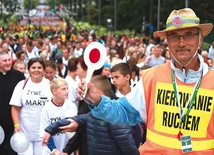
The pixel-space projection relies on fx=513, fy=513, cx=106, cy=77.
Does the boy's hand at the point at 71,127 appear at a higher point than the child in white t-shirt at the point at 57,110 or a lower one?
higher

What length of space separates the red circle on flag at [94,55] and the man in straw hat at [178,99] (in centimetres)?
21

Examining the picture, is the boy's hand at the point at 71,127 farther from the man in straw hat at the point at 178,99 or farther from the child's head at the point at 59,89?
the child's head at the point at 59,89

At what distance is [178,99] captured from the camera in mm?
3781

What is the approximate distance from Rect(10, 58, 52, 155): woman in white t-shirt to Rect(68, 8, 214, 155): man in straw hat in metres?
3.99

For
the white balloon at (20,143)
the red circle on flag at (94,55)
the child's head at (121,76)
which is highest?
the red circle on flag at (94,55)

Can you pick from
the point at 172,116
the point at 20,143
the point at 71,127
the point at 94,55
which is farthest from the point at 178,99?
the point at 20,143

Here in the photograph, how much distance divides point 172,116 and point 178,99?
14 cm

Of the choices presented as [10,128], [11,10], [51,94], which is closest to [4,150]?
[10,128]

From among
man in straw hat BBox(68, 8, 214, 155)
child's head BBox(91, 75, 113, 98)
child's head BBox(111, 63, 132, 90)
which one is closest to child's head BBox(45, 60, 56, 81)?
child's head BBox(111, 63, 132, 90)

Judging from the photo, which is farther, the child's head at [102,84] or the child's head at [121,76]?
the child's head at [121,76]

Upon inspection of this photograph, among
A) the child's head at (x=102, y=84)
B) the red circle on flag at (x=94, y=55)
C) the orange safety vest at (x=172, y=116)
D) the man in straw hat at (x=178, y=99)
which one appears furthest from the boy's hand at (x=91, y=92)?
the child's head at (x=102, y=84)

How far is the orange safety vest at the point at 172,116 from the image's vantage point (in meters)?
3.76

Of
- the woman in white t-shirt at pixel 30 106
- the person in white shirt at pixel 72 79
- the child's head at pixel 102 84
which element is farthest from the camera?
the person in white shirt at pixel 72 79

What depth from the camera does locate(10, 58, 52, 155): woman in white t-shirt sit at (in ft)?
25.7
